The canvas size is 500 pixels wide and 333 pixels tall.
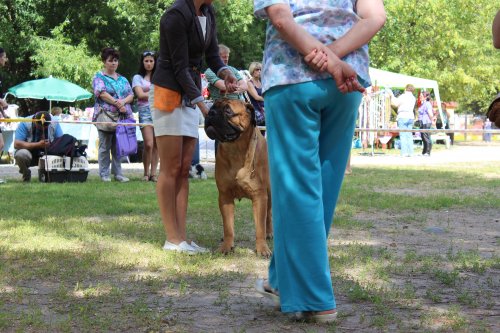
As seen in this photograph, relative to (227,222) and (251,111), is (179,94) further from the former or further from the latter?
(227,222)

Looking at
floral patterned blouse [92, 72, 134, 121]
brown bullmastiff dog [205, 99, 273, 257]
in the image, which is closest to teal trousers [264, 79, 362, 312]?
brown bullmastiff dog [205, 99, 273, 257]

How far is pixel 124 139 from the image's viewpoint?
13148mm

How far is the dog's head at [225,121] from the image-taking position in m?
5.71

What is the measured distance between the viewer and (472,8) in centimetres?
4259

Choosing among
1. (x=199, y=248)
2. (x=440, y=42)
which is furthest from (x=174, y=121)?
(x=440, y=42)

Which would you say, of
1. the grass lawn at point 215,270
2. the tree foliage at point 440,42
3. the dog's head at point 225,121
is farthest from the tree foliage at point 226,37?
the dog's head at point 225,121

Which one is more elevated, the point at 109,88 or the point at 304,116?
the point at 109,88

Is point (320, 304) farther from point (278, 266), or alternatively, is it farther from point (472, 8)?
point (472, 8)

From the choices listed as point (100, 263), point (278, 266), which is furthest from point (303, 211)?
point (100, 263)

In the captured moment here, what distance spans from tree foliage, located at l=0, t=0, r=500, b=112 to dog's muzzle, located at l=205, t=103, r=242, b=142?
21.8 m

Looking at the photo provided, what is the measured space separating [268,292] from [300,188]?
67 cm

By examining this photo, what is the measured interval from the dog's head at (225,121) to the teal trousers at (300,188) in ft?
5.89

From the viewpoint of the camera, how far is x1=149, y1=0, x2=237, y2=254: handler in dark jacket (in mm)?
5777

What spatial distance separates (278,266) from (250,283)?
102 centimetres
